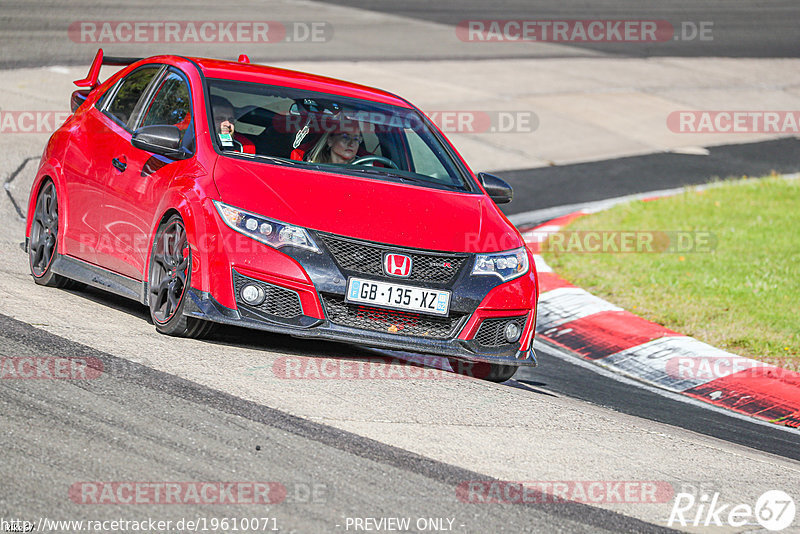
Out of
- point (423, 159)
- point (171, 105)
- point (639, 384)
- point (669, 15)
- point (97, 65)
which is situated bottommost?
point (639, 384)

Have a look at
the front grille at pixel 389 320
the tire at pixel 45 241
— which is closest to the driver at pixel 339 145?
the front grille at pixel 389 320

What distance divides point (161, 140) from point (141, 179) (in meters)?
0.39

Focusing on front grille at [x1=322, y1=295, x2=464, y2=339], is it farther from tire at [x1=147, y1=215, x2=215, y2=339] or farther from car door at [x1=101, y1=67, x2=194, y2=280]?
car door at [x1=101, y1=67, x2=194, y2=280]

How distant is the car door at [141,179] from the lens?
6.73 m

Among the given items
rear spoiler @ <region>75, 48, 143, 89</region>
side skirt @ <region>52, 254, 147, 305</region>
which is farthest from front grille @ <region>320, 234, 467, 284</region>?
rear spoiler @ <region>75, 48, 143, 89</region>

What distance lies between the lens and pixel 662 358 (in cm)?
866

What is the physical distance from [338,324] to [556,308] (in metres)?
4.01

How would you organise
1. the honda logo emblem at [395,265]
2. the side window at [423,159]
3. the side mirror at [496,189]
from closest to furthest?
the honda logo emblem at [395,265], the side window at [423,159], the side mirror at [496,189]

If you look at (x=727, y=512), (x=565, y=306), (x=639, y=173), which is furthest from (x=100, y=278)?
(x=639, y=173)

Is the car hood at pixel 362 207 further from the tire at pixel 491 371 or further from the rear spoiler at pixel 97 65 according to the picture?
the rear spoiler at pixel 97 65

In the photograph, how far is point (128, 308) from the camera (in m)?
7.42

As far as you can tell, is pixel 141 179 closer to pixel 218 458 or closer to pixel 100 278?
pixel 100 278

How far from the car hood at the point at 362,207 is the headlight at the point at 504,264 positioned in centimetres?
Answer: 5

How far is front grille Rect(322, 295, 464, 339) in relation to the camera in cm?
617
